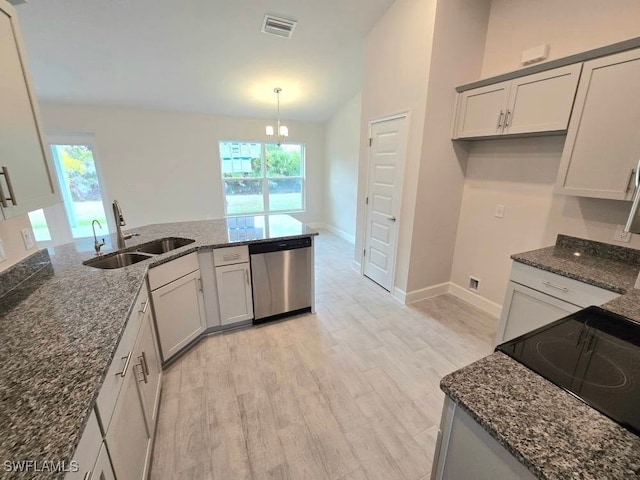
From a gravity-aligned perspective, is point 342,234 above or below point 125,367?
below

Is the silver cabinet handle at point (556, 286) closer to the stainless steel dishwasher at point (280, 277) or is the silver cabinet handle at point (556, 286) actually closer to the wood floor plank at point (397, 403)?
the wood floor plank at point (397, 403)

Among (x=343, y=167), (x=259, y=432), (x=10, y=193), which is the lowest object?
(x=259, y=432)

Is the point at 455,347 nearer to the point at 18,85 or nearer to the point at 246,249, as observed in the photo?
the point at 246,249

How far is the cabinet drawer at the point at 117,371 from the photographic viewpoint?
2.91 ft

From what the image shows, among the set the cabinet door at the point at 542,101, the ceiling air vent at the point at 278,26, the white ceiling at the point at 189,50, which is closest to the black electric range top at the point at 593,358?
the cabinet door at the point at 542,101

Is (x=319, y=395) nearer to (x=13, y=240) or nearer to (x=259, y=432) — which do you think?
(x=259, y=432)

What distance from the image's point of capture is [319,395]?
1895 millimetres

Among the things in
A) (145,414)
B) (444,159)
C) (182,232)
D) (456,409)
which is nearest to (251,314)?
(182,232)

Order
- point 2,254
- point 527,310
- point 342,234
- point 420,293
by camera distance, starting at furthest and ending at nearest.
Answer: point 342,234 → point 420,293 → point 527,310 → point 2,254

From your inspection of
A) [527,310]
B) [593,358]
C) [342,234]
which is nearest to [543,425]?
[593,358]

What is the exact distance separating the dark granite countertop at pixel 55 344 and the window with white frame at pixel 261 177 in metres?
4.01

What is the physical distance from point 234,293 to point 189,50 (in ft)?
9.85

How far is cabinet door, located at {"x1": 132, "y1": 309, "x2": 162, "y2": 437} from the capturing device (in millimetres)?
1368

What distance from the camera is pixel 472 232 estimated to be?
3008 millimetres
